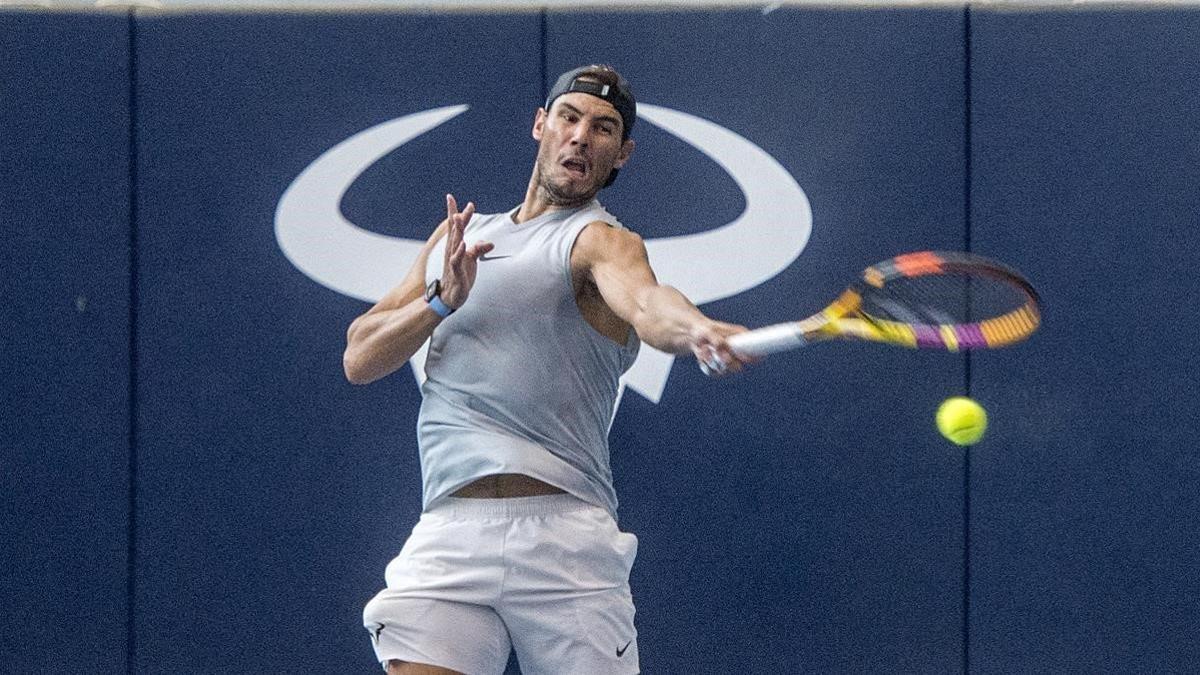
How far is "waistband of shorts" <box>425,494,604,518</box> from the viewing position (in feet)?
11.5

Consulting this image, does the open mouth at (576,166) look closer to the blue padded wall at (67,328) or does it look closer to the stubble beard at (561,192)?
the stubble beard at (561,192)

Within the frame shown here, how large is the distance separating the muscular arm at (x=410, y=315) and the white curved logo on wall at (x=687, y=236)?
1371 millimetres

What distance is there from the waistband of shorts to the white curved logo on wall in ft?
5.38

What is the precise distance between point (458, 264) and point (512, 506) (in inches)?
19.5

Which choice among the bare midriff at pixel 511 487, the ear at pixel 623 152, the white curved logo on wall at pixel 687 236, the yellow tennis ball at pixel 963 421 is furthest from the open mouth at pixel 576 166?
the white curved logo on wall at pixel 687 236

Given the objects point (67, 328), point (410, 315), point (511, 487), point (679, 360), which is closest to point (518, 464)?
point (511, 487)

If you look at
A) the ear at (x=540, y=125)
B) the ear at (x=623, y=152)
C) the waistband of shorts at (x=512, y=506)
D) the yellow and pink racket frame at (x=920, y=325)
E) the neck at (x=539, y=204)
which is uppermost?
the ear at (x=540, y=125)

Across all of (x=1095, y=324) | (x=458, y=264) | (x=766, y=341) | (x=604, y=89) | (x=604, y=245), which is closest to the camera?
(x=766, y=341)

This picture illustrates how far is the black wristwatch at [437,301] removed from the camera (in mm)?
3445

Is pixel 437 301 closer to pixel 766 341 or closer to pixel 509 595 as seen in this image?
pixel 509 595

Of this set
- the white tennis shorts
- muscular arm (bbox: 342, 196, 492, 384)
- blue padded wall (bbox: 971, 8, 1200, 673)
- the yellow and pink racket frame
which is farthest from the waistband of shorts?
blue padded wall (bbox: 971, 8, 1200, 673)

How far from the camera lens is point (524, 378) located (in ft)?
11.5

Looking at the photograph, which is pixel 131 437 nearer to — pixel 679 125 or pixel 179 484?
pixel 179 484

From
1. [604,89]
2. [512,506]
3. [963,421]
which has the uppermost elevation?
[604,89]
